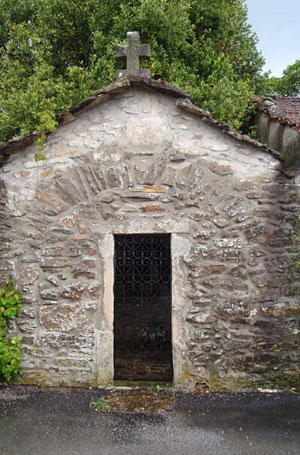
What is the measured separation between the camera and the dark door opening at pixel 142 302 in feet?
24.0

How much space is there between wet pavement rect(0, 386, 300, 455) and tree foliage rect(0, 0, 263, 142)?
167 inches

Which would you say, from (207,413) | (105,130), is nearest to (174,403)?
(207,413)

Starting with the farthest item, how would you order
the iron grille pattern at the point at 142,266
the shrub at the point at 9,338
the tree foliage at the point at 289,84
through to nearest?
the tree foliage at the point at 289,84
the iron grille pattern at the point at 142,266
the shrub at the point at 9,338

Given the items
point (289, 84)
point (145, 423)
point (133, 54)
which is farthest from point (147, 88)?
point (289, 84)

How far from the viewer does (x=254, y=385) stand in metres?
5.09

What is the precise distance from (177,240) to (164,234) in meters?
0.17

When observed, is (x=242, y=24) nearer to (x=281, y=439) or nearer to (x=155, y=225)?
(x=155, y=225)

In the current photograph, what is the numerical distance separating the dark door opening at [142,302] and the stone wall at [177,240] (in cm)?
162

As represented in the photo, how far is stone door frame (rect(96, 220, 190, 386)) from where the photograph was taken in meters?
5.10

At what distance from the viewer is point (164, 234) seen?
5148 mm

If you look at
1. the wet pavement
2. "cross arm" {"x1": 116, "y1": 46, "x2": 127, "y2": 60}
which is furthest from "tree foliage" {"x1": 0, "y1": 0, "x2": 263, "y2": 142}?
the wet pavement

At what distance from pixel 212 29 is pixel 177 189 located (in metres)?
4.35

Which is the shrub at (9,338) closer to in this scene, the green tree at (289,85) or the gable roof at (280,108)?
the gable roof at (280,108)

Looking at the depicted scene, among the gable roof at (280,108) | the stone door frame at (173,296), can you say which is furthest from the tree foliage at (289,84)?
the stone door frame at (173,296)
